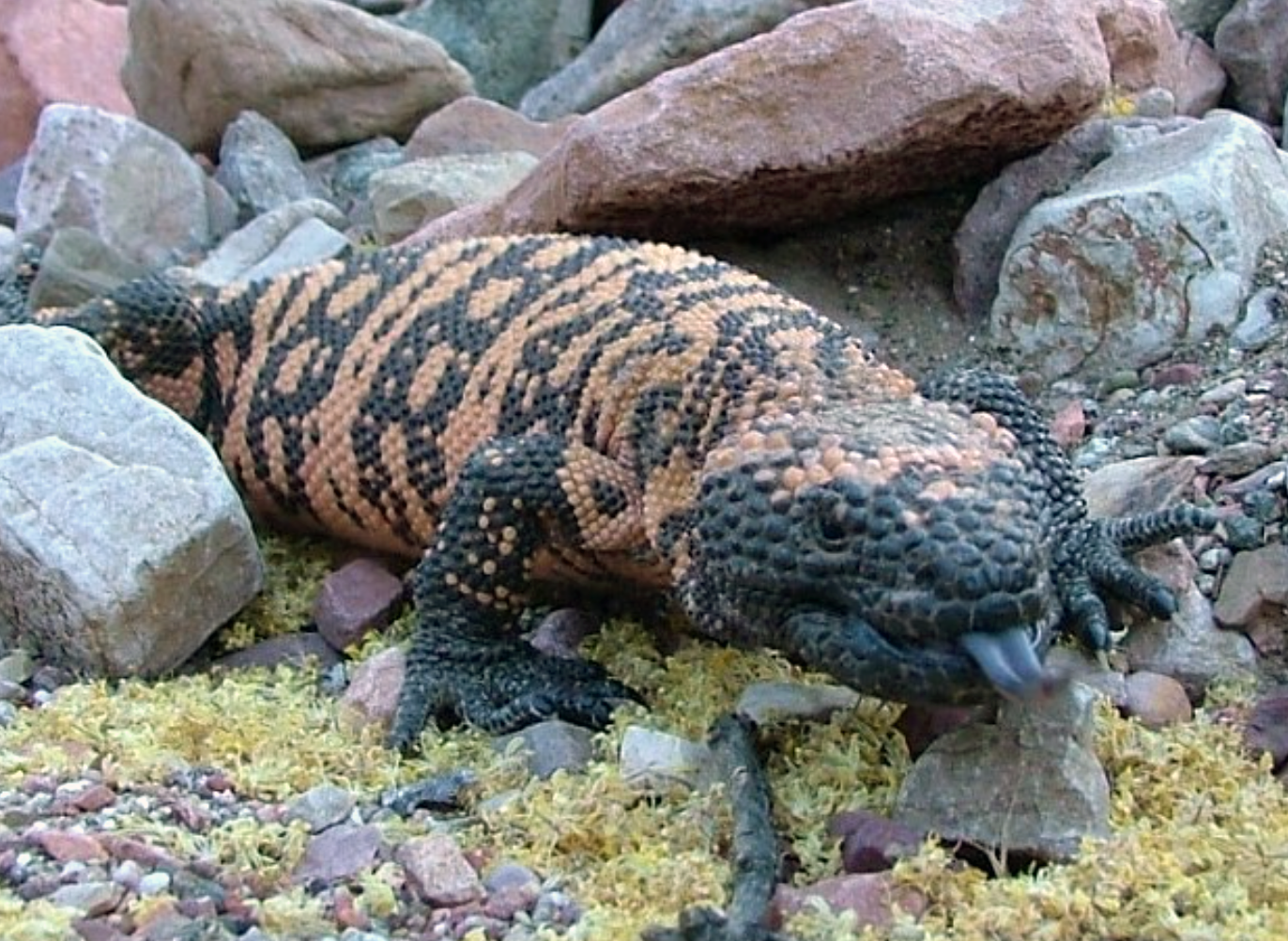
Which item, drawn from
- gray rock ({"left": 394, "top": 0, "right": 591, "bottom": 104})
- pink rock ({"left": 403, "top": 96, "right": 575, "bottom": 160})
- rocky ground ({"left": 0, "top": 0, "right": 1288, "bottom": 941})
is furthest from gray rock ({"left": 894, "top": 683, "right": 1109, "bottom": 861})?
gray rock ({"left": 394, "top": 0, "right": 591, "bottom": 104})

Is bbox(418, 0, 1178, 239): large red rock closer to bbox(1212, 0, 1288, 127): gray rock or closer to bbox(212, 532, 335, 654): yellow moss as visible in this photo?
bbox(212, 532, 335, 654): yellow moss

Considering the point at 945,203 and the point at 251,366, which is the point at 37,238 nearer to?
the point at 251,366

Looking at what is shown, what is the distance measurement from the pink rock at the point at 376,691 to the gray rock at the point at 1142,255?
1.72 metres

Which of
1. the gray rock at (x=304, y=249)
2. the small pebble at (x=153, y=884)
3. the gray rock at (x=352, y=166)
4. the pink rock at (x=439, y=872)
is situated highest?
the small pebble at (x=153, y=884)

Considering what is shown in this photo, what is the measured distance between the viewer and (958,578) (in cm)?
Answer: 235

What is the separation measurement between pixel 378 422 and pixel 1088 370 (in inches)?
62.8

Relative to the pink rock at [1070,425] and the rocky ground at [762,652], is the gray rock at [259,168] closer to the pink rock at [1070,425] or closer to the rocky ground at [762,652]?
the rocky ground at [762,652]

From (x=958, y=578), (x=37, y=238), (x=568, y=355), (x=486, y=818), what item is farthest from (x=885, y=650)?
(x=37, y=238)

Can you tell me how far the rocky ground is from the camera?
7.66ft

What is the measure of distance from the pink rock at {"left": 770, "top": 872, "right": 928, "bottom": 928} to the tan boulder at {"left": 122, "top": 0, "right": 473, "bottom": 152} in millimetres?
4814

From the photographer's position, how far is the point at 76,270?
5.02 meters

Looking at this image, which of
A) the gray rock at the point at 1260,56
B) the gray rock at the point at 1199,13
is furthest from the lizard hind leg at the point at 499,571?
the gray rock at the point at 1199,13

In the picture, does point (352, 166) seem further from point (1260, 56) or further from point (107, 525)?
point (107, 525)

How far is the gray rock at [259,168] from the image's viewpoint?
20.4 feet
